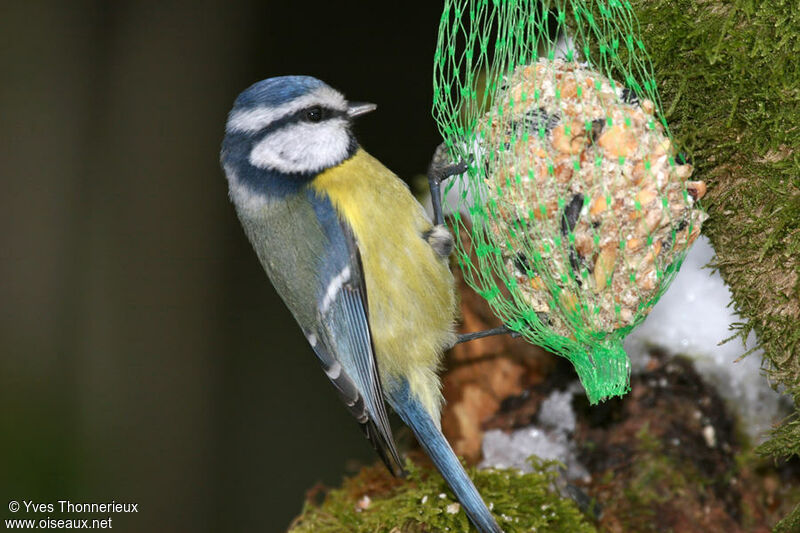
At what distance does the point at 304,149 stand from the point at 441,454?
92cm

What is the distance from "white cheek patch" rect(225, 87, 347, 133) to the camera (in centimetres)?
213

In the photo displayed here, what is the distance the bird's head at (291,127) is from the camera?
212cm

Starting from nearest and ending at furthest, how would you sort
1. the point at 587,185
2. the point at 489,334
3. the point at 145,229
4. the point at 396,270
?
the point at 587,185, the point at 396,270, the point at 489,334, the point at 145,229

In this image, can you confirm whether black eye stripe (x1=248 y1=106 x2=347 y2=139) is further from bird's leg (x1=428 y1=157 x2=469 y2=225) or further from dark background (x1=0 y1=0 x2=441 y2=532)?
dark background (x1=0 y1=0 x2=441 y2=532)

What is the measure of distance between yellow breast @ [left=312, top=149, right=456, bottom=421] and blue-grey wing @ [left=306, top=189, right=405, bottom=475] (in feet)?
0.12

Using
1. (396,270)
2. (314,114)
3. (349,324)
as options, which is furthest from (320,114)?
(349,324)

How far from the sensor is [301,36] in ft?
14.9

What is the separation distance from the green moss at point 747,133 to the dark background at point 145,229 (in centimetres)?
255

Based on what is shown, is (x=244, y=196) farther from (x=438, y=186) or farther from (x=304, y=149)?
(x=438, y=186)

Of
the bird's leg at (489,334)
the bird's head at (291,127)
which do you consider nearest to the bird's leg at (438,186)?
the bird's leg at (489,334)

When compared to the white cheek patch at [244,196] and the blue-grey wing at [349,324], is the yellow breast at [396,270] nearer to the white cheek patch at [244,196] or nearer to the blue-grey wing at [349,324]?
the blue-grey wing at [349,324]

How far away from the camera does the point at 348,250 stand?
7.19 ft

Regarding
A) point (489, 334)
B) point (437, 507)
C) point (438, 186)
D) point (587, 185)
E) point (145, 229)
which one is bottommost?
point (437, 507)

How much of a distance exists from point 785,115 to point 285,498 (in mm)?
3622
